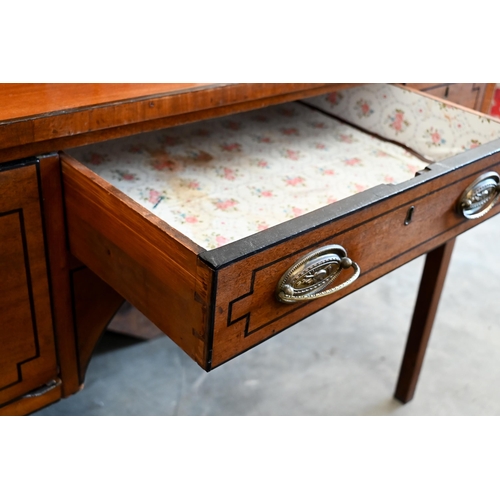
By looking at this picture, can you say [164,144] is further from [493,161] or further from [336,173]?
[493,161]

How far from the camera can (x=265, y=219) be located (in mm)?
839

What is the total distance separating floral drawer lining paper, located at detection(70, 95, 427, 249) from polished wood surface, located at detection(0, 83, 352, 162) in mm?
100

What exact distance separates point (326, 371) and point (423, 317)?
9.6 inches

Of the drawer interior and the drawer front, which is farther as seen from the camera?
the drawer interior

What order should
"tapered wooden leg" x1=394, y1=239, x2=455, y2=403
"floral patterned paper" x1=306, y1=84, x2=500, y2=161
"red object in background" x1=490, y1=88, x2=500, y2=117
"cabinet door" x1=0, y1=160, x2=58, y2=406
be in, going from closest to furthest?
"cabinet door" x1=0, y1=160, x2=58, y2=406
"floral patterned paper" x1=306, y1=84, x2=500, y2=161
"tapered wooden leg" x1=394, y1=239, x2=455, y2=403
"red object in background" x1=490, y1=88, x2=500, y2=117

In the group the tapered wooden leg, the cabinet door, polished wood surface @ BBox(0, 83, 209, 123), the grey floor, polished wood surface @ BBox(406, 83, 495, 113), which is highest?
polished wood surface @ BBox(0, 83, 209, 123)

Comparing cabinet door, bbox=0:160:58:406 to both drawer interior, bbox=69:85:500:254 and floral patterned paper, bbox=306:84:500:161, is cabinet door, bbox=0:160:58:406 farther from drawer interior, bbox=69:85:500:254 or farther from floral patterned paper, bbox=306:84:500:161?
floral patterned paper, bbox=306:84:500:161

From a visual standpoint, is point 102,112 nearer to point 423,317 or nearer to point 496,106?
point 423,317

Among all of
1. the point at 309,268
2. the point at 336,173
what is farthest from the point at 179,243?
the point at 336,173

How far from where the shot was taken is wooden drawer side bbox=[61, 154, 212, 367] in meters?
0.62

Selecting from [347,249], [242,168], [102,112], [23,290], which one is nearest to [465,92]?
[242,168]

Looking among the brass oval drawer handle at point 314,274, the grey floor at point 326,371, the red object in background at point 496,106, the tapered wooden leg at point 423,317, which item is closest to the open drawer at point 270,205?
the brass oval drawer handle at point 314,274

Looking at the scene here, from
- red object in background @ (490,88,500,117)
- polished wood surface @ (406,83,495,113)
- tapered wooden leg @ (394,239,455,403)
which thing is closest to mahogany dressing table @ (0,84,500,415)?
tapered wooden leg @ (394,239,455,403)

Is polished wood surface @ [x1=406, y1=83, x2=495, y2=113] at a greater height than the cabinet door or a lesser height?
greater
